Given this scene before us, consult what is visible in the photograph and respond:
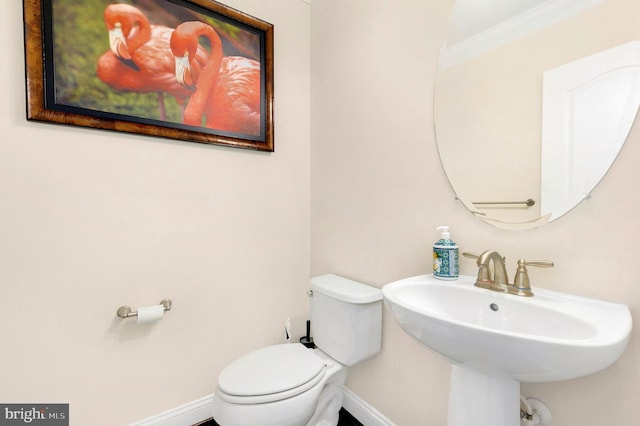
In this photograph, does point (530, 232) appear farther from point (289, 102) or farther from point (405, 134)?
point (289, 102)

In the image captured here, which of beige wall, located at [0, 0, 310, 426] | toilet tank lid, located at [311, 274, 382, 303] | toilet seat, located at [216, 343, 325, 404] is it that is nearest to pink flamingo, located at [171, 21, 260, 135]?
beige wall, located at [0, 0, 310, 426]

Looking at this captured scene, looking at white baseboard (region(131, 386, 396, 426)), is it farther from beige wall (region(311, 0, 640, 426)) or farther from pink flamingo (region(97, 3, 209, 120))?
pink flamingo (region(97, 3, 209, 120))

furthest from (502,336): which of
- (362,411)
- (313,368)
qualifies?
(362,411)

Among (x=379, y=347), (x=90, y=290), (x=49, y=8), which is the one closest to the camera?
(x=49, y=8)

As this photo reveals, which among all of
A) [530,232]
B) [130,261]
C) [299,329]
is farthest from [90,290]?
[530,232]

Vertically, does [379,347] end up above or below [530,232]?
below

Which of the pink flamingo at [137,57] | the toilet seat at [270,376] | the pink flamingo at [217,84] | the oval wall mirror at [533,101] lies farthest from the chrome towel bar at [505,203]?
the pink flamingo at [137,57]

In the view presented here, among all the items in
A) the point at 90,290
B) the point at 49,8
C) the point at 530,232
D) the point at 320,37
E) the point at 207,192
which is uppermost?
the point at 320,37

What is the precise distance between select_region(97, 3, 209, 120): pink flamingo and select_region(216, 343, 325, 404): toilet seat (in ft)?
3.88

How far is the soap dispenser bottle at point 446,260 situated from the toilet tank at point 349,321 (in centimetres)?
35

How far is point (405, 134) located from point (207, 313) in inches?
51.7

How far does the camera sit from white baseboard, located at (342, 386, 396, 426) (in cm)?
138

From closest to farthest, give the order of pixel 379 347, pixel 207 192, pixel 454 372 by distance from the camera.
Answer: pixel 454 372 < pixel 379 347 < pixel 207 192

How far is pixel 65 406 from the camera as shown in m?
1.20
